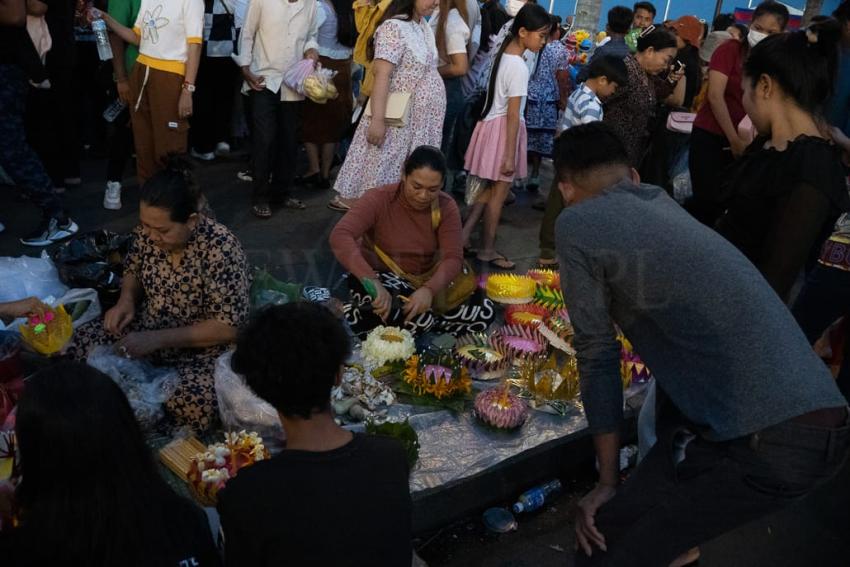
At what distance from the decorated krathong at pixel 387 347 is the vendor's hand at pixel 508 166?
6.12ft

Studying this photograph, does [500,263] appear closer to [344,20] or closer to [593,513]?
[344,20]

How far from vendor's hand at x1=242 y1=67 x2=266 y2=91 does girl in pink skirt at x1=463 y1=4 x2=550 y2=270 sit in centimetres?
153

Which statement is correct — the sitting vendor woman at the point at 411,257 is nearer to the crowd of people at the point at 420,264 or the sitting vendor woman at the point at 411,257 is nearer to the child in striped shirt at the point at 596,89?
the crowd of people at the point at 420,264

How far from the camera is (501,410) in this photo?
300cm

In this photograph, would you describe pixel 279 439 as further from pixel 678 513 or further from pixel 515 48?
pixel 515 48

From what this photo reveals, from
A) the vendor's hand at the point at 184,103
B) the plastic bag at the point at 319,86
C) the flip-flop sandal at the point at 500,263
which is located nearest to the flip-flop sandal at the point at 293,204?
the plastic bag at the point at 319,86

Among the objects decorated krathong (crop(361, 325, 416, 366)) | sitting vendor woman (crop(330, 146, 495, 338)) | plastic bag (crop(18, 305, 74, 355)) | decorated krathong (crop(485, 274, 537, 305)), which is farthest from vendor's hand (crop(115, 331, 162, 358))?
decorated krathong (crop(485, 274, 537, 305))

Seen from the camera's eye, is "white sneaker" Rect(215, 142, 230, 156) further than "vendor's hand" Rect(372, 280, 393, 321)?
Yes

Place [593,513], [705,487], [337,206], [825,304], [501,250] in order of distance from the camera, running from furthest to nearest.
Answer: [337,206]
[501,250]
[825,304]
[593,513]
[705,487]

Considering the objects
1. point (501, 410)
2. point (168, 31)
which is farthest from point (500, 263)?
point (168, 31)

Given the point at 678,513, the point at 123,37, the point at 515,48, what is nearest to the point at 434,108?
the point at 515,48

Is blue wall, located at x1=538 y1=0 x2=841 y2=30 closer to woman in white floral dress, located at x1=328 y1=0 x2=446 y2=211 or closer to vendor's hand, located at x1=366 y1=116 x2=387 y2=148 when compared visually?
woman in white floral dress, located at x1=328 y1=0 x2=446 y2=211

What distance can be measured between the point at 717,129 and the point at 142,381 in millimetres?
3864

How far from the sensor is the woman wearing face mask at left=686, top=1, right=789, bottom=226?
468 cm
